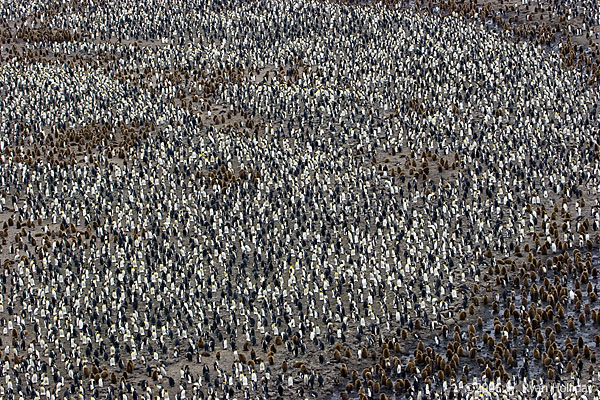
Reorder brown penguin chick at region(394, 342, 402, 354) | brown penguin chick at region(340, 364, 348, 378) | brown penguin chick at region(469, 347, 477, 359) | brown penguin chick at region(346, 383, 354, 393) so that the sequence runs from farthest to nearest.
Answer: brown penguin chick at region(394, 342, 402, 354) < brown penguin chick at region(469, 347, 477, 359) < brown penguin chick at region(340, 364, 348, 378) < brown penguin chick at region(346, 383, 354, 393)

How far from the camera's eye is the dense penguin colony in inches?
1340

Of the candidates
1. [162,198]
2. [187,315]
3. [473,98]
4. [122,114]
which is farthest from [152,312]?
[473,98]

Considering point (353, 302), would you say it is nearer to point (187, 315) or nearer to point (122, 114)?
point (187, 315)

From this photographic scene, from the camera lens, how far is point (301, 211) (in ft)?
148

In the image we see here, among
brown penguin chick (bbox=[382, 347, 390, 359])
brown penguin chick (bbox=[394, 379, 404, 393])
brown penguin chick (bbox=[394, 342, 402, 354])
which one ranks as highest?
brown penguin chick (bbox=[394, 342, 402, 354])

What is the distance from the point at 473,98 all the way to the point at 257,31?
20.1m

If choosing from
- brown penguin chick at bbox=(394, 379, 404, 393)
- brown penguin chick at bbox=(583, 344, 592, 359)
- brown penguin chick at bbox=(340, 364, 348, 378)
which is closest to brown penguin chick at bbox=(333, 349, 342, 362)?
brown penguin chick at bbox=(340, 364, 348, 378)

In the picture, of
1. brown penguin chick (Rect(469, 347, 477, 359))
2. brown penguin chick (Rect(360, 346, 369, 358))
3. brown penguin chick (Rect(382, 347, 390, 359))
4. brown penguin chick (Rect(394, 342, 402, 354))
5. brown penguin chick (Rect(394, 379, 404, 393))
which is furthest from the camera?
brown penguin chick (Rect(394, 342, 402, 354))

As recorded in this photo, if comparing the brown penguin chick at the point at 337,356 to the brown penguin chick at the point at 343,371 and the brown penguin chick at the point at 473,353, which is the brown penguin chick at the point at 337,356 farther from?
the brown penguin chick at the point at 473,353

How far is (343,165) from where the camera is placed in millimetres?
49781

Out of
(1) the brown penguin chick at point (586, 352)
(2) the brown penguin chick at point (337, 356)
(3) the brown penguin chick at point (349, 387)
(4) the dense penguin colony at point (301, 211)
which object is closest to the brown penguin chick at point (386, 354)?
(4) the dense penguin colony at point (301, 211)

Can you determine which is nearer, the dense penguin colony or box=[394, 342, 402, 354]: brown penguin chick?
the dense penguin colony

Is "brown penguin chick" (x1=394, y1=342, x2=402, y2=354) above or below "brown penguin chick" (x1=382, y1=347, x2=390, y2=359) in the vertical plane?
above

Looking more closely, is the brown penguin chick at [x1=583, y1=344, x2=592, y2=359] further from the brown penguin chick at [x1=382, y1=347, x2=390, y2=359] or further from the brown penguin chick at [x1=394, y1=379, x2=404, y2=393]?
the brown penguin chick at [x1=382, y1=347, x2=390, y2=359]
